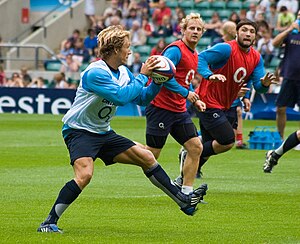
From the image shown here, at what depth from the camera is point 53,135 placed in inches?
869

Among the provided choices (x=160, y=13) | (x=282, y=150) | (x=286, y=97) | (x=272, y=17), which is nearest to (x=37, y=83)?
(x=160, y=13)

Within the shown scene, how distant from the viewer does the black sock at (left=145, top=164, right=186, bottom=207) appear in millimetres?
9961

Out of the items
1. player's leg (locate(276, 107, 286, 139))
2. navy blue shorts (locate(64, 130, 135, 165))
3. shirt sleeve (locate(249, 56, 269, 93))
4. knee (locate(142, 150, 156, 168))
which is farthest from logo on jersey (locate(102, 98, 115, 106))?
player's leg (locate(276, 107, 286, 139))

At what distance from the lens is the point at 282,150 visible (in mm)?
14039

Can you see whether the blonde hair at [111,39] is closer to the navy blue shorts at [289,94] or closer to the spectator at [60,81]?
the navy blue shorts at [289,94]

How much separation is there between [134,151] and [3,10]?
2778cm

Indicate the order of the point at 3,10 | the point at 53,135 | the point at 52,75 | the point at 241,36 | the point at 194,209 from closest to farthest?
the point at 194,209
the point at 241,36
the point at 53,135
the point at 52,75
the point at 3,10

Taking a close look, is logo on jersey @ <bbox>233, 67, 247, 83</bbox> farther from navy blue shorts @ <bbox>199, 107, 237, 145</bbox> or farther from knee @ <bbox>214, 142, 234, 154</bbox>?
knee @ <bbox>214, 142, 234, 154</bbox>

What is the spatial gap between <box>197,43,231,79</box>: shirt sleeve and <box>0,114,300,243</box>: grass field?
1622 millimetres

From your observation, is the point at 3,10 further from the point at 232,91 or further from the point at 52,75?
the point at 232,91

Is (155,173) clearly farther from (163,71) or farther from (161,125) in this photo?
(161,125)

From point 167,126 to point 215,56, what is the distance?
1348 mm

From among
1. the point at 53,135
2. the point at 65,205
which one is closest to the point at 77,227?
the point at 65,205

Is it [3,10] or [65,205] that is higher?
[65,205]
